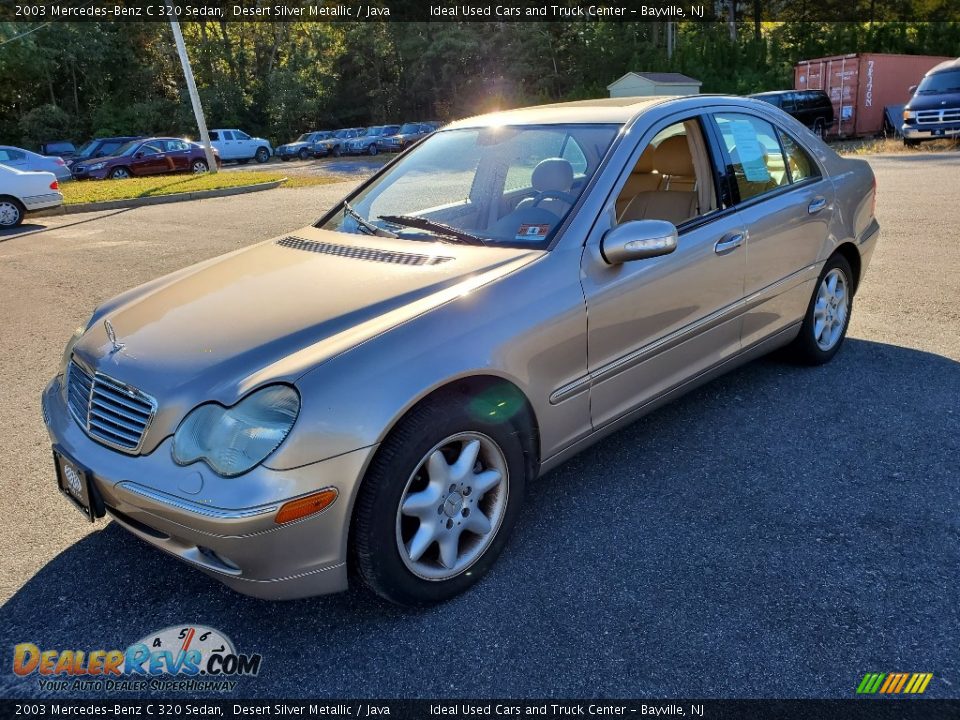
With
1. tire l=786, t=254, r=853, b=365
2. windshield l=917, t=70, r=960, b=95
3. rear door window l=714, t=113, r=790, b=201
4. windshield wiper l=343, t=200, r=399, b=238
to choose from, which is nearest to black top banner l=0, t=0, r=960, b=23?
windshield l=917, t=70, r=960, b=95

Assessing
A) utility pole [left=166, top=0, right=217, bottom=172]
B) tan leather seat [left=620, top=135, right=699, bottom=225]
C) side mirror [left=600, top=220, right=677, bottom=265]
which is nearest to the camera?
side mirror [left=600, top=220, right=677, bottom=265]

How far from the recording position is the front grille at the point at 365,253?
2.92 metres

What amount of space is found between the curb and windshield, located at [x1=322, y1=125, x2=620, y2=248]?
43.7 ft

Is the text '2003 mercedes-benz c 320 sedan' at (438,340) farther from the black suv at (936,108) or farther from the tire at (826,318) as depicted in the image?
the black suv at (936,108)

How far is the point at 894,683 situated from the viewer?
2105 millimetres

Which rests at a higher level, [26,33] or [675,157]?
[26,33]

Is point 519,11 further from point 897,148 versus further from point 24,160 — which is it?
point 24,160

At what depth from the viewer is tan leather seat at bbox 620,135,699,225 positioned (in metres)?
3.57

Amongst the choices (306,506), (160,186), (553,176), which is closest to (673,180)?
(553,176)

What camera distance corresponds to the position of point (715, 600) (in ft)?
8.09

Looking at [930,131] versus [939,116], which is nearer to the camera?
[939,116]

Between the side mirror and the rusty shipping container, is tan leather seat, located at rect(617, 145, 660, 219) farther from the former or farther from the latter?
the rusty shipping container

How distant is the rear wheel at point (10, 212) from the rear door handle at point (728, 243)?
13117 mm

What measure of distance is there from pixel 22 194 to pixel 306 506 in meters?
13.3
